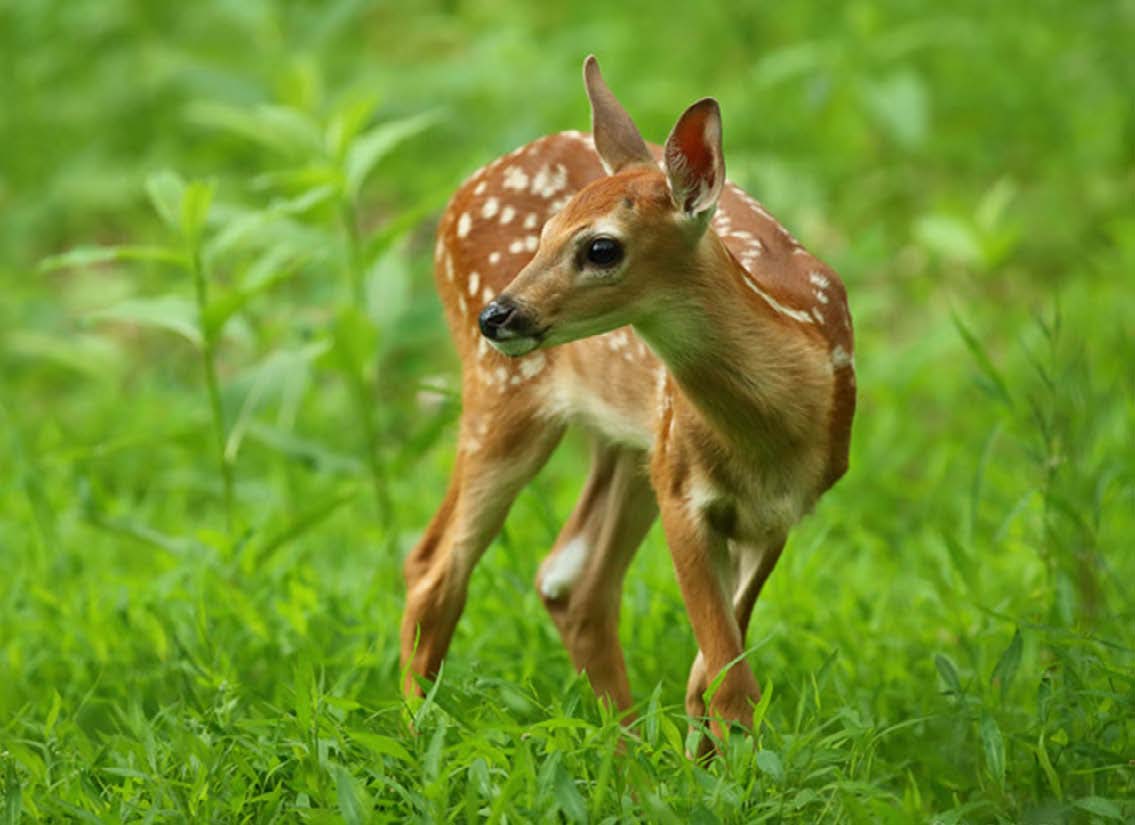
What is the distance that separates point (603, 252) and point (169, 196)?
1.93 meters

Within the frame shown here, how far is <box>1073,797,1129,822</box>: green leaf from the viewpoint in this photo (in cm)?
364

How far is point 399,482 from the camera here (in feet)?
21.7

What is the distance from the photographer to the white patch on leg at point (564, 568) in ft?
15.6

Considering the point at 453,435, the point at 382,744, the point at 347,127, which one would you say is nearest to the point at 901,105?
the point at 453,435

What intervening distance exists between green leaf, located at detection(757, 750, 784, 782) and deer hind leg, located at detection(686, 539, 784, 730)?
0.44 metres

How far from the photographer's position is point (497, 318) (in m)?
3.57

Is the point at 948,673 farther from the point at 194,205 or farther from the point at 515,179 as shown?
the point at 194,205

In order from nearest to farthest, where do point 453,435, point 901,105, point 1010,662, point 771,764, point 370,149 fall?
1. point 771,764
2. point 1010,662
3. point 370,149
4. point 453,435
5. point 901,105

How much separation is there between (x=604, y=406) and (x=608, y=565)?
53 centimetres

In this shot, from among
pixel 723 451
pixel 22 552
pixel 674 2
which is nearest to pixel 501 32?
pixel 674 2

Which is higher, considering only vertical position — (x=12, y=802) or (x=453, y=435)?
(x=12, y=802)

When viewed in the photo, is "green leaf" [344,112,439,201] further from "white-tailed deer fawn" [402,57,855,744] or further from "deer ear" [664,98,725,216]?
"deer ear" [664,98,725,216]

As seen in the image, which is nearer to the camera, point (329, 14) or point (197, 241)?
point (197, 241)

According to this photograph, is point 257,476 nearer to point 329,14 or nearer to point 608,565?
point 329,14
